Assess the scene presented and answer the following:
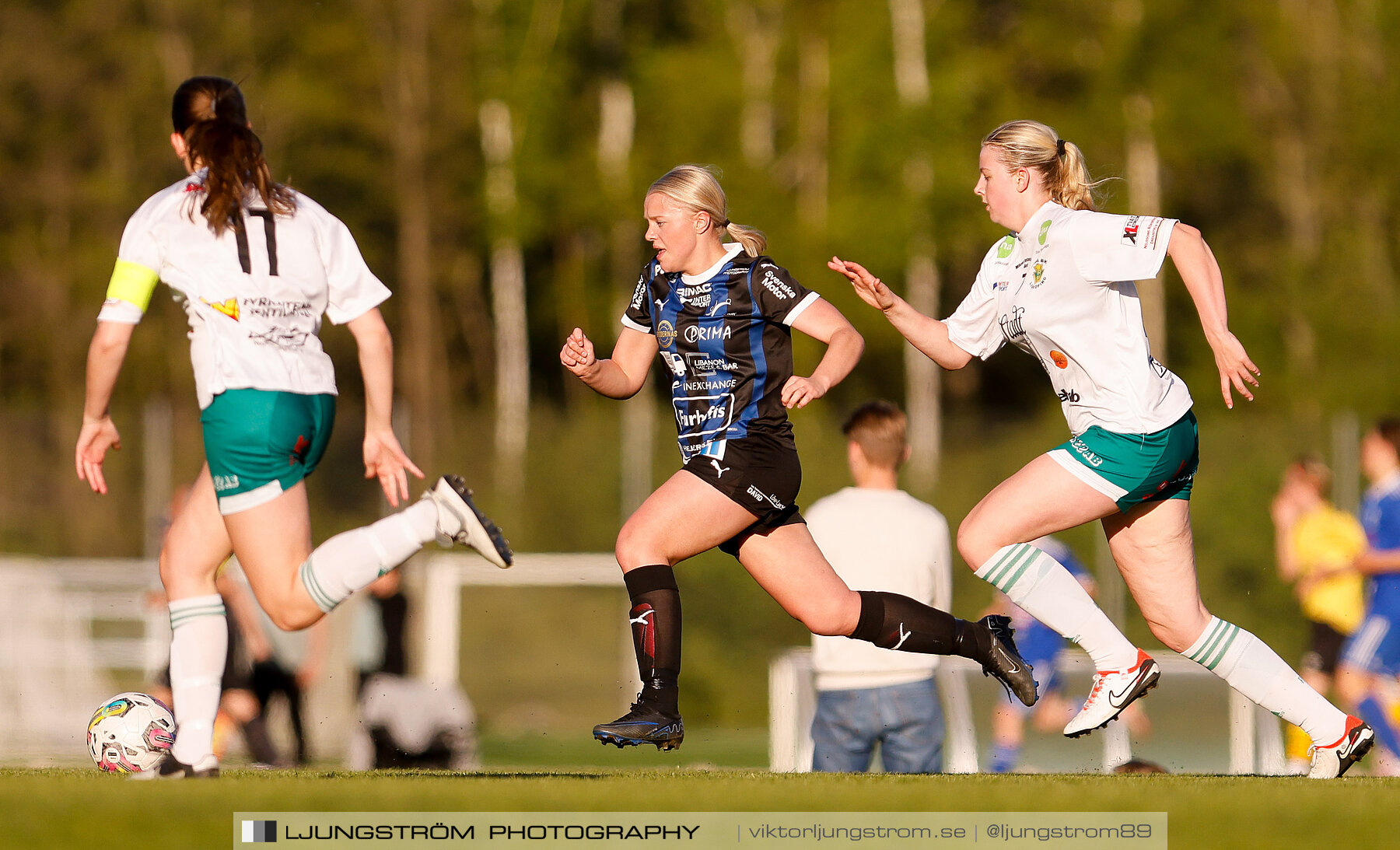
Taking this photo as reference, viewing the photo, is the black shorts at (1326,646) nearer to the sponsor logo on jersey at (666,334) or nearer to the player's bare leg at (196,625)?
the sponsor logo on jersey at (666,334)

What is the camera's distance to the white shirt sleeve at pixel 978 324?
230 inches

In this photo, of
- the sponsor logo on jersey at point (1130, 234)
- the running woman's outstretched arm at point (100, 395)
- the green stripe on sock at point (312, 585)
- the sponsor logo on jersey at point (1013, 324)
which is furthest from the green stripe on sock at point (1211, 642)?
the running woman's outstretched arm at point (100, 395)

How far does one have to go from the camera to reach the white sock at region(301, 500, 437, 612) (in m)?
5.54

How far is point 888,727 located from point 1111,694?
6.00 ft

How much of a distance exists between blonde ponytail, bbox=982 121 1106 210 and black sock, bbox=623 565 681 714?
1.84 m

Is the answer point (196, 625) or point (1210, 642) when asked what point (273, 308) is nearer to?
point (196, 625)

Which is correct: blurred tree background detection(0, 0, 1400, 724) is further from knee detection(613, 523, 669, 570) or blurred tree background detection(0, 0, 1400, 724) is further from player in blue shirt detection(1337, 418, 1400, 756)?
knee detection(613, 523, 669, 570)

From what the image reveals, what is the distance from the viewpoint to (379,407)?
576 cm

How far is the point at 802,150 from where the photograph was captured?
30359 mm

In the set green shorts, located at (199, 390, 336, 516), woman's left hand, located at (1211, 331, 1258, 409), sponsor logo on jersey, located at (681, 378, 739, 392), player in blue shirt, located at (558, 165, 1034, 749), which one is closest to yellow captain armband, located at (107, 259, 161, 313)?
green shorts, located at (199, 390, 336, 516)

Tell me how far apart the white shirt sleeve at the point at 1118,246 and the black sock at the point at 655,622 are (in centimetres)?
169

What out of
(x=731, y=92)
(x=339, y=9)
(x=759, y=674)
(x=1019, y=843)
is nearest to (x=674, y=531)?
(x=1019, y=843)

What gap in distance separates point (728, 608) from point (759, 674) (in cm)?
77

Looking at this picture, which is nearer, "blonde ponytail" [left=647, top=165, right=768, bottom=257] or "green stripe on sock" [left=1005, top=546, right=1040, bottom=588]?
"green stripe on sock" [left=1005, top=546, right=1040, bottom=588]
